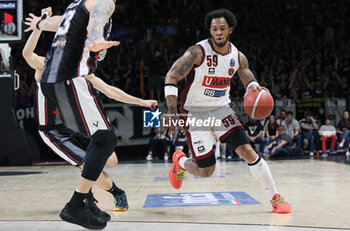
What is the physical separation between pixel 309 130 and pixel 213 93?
885 centimetres

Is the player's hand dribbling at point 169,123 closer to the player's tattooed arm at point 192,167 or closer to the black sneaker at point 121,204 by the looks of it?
the player's tattooed arm at point 192,167

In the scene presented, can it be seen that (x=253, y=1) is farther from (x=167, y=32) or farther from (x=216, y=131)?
(x=216, y=131)

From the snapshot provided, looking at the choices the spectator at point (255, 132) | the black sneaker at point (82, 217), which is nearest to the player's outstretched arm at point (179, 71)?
the black sneaker at point (82, 217)

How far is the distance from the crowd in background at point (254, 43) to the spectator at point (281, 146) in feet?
5.10

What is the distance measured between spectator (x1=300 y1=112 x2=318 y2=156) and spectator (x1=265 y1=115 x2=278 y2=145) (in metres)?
1.00

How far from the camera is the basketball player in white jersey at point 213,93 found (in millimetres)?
4109

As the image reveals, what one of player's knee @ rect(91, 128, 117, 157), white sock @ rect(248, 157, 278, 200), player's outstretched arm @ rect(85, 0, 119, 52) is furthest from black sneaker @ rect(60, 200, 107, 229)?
white sock @ rect(248, 157, 278, 200)

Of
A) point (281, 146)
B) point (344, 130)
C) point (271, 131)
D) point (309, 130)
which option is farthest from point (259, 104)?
point (344, 130)

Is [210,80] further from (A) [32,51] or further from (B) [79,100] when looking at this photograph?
(A) [32,51]

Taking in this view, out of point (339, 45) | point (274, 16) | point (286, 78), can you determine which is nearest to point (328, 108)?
point (286, 78)

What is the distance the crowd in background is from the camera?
13.3m

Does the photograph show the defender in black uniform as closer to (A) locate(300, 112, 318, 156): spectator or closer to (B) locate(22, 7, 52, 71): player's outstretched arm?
(B) locate(22, 7, 52, 71): player's outstretched arm

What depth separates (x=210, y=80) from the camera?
4215mm

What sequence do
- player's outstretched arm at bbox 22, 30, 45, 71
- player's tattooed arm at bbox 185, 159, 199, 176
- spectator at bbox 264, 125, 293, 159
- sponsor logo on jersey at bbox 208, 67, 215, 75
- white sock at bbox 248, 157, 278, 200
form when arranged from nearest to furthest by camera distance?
1. player's outstretched arm at bbox 22, 30, 45, 71
2. white sock at bbox 248, 157, 278, 200
3. sponsor logo on jersey at bbox 208, 67, 215, 75
4. player's tattooed arm at bbox 185, 159, 199, 176
5. spectator at bbox 264, 125, 293, 159
